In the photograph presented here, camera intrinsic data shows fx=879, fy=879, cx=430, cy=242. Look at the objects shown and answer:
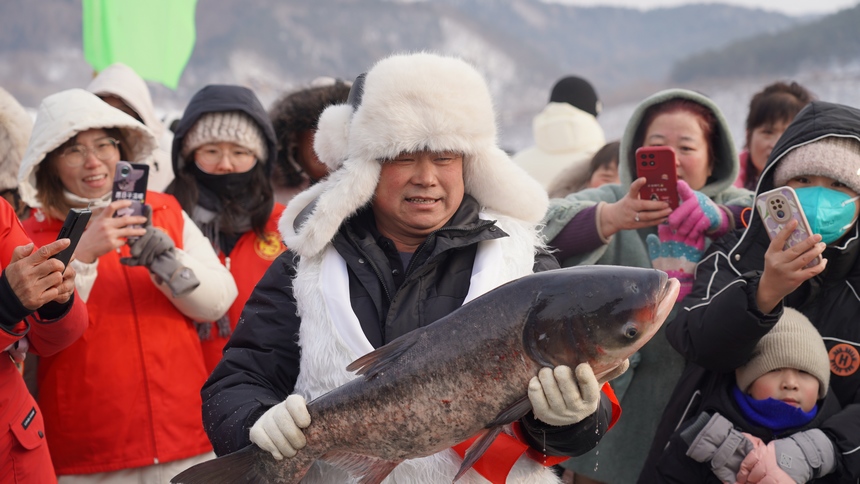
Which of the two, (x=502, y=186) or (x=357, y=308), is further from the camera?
(x=502, y=186)

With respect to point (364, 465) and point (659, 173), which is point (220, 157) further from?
point (364, 465)

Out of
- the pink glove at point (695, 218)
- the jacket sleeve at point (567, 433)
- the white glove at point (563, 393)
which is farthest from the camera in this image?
the pink glove at point (695, 218)

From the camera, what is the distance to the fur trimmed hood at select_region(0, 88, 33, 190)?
4.32m

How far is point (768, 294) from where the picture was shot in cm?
319

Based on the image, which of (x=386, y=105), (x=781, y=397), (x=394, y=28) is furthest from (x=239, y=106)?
(x=394, y=28)

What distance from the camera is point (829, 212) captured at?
336cm

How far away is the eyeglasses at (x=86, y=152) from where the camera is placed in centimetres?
404

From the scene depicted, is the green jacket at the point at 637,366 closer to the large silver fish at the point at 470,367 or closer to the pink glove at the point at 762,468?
the pink glove at the point at 762,468

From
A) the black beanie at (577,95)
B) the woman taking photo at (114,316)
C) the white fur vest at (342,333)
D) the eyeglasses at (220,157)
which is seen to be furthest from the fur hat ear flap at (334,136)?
the black beanie at (577,95)

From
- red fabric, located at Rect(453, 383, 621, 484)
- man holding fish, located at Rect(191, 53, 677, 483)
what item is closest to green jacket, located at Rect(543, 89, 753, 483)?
man holding fish, located at Rect(191, 53, 677, 483)

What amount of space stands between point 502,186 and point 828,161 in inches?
57.0

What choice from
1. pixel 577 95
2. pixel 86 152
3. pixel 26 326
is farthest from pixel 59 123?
pixel 577 95

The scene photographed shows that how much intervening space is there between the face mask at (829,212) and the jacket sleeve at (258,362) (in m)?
2.00

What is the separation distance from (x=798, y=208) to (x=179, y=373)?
265 centimetres
